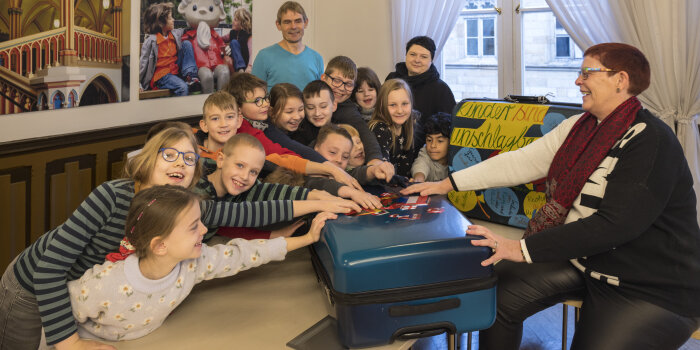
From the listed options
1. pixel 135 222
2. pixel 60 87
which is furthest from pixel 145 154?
pixel 60 87

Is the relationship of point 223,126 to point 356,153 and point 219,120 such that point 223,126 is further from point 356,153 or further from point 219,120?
point 356,153

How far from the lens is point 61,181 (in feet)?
10.9

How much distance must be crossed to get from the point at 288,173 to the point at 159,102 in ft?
7.19

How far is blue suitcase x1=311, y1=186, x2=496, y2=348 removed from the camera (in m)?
1.33

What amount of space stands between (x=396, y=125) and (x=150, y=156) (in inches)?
54.3

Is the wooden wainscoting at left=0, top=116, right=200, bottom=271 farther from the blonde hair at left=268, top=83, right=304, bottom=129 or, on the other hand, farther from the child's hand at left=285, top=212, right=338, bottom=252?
the child's hand at left=285, top=212, right=338, bottom=252

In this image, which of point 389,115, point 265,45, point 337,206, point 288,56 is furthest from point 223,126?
point 265,45

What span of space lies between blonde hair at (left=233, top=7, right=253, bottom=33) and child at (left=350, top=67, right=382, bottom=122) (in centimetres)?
184

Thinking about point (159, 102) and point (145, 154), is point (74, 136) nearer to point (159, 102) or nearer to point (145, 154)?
point (159, 102)

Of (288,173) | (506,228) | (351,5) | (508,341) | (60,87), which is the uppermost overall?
(351,5)

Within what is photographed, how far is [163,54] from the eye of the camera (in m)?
3.92

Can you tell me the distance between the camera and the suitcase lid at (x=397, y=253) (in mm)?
1334

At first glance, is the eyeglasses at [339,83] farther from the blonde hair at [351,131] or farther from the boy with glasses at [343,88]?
the blonde hair at [351,131]

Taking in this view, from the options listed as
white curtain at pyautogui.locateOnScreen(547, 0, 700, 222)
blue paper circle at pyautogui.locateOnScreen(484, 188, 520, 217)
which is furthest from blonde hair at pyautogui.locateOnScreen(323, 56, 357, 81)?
white curtain at pyautogui.locateOnScreen(547, 0, 700, 222)
